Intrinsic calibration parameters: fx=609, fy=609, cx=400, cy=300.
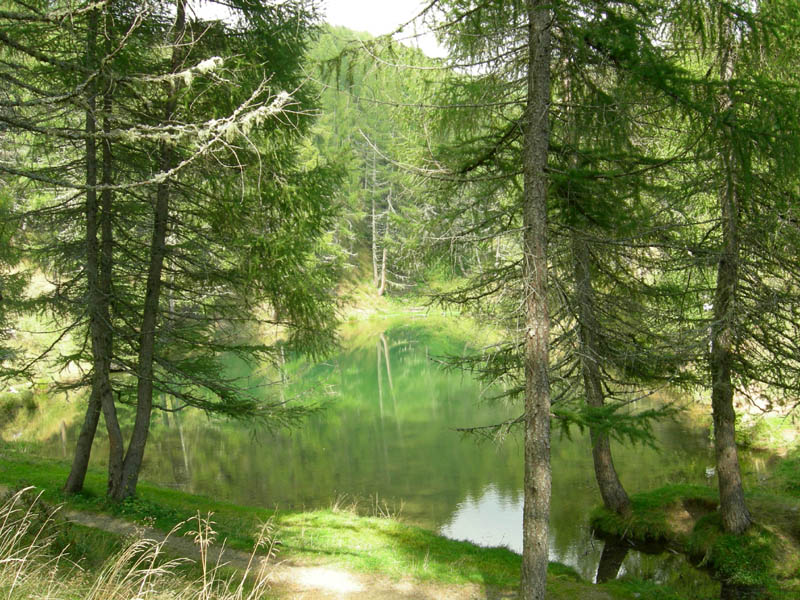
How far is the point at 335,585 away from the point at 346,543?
65.5 inches

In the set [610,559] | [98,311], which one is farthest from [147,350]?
[610,559]

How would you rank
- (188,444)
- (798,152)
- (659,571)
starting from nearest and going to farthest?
(798,152)
(659,571)
(188,444)

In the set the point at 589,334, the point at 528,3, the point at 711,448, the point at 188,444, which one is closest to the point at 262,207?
the point at 528,3

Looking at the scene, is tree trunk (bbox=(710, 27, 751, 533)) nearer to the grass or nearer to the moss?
the grass

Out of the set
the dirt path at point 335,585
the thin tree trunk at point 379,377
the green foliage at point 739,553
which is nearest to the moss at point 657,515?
the green foliage at point 739,553

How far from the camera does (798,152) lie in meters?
6.67

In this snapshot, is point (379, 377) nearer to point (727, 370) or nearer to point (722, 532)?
point (722, 532)

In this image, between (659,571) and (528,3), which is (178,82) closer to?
(528,3)

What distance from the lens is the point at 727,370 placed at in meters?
10.5

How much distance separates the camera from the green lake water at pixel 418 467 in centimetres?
1270

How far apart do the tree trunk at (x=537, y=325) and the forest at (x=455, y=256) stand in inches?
1.4

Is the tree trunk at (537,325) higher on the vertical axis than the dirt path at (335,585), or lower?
higher

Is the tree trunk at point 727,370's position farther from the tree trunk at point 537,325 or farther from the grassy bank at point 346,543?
the tree trunk at point 537,325

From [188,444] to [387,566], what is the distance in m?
12.2
